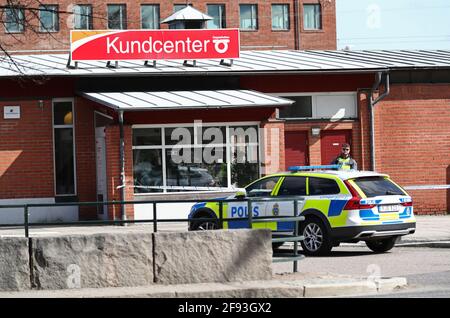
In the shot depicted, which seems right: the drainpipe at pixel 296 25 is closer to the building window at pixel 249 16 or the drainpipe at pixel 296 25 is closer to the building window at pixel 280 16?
the building window at pixel 280 16

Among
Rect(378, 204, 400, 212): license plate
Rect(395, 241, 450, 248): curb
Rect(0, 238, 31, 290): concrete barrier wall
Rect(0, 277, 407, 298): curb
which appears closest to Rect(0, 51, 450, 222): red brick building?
Rect(395, 241, 450, 248): curb

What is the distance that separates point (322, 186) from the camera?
62.2ft

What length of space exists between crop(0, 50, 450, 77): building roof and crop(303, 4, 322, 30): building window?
3563 cm

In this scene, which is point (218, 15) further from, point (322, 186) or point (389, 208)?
point (389, 208)

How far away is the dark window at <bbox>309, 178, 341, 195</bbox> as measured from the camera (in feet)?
61.6

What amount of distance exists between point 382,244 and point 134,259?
770cm

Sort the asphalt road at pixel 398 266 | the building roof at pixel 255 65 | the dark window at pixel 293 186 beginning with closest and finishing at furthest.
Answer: the asphalt road at pixel 398 266 < the dark window at pixel 293 186 < the building roof at pixel 255 65

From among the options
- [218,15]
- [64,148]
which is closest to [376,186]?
[64,148]

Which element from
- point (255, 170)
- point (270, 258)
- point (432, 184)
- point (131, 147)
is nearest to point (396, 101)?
point (432, 184)

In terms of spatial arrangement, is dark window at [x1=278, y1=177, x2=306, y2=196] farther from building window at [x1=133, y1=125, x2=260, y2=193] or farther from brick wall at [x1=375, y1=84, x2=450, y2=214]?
brick wall at [x1=375, y1=84, x2=450, y2=214]

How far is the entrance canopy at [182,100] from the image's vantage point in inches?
1038

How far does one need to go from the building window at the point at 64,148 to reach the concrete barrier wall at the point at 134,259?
1531 centimetres

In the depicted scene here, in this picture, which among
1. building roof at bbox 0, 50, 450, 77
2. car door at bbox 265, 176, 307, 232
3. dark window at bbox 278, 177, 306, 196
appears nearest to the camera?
car door at bbox 265, 176, 307, 232

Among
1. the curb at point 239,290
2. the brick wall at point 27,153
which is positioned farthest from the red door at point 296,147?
the curb at point 239,290
